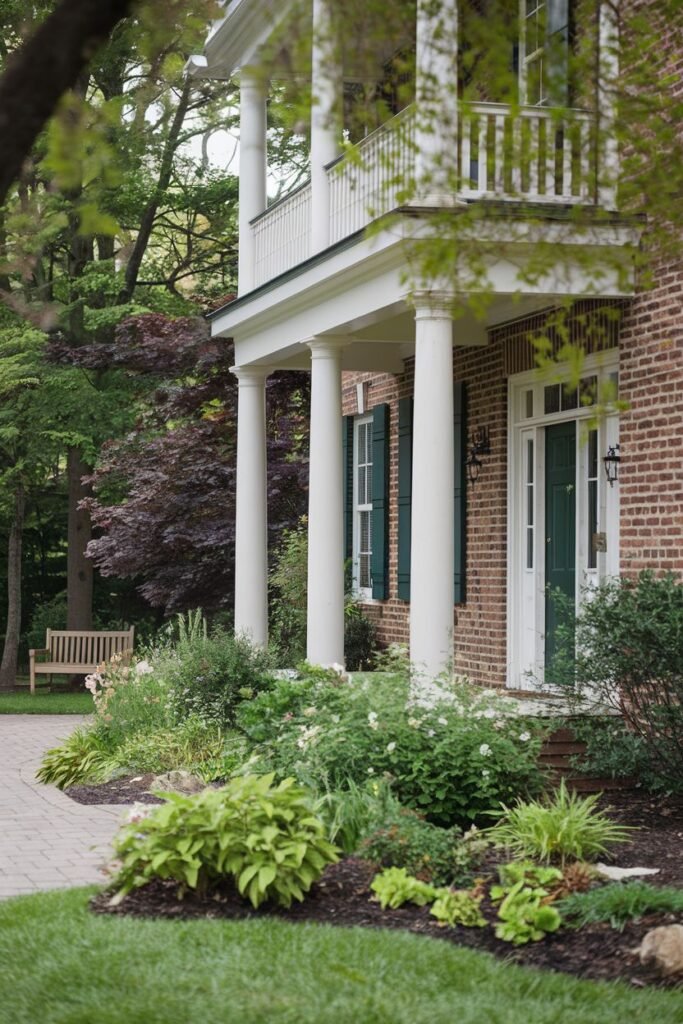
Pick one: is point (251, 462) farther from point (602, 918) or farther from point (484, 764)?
point (602, 918)

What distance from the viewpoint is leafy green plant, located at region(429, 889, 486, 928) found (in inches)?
246

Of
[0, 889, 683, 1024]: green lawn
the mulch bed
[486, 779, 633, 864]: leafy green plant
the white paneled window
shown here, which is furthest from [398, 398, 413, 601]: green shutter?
[0, 889, 683, 1024]: green lawn

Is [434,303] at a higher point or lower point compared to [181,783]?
higher

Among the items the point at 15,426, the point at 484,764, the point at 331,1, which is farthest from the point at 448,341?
the point at 15,426

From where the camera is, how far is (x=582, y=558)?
11.6 metres

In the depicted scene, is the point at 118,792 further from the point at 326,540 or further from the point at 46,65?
the point at 46,65

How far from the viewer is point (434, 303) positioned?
10.2 metres

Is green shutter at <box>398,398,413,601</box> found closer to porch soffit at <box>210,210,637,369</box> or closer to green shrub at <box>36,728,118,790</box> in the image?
porch soffit at <box>210,210,637,369</box>

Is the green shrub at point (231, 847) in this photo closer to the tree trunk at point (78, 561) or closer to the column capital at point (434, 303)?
the column capital at point (434, 303)

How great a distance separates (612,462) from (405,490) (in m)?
4.23

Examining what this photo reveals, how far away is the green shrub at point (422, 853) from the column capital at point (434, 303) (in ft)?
14.0

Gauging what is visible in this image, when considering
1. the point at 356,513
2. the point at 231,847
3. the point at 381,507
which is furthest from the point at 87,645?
the point at 231,847

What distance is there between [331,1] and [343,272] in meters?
6.69

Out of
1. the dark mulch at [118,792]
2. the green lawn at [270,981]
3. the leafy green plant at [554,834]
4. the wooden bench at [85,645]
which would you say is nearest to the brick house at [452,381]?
the dark mulch at [118,792]
